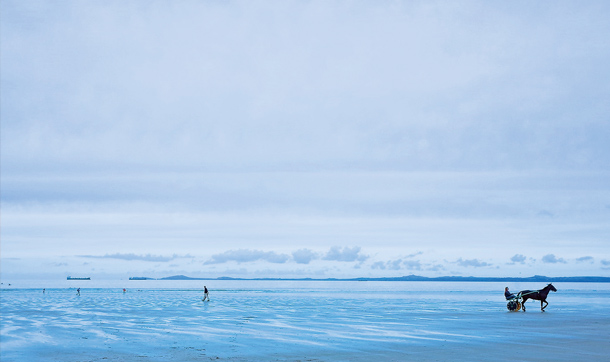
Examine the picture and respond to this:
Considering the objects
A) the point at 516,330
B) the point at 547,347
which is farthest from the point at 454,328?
the point at 547,347

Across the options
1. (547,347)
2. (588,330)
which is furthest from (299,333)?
(588,330)

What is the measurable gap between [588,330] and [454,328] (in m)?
7.16

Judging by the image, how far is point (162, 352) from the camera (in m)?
21.3

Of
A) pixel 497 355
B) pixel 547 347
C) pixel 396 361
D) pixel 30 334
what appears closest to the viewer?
pixel 396 361

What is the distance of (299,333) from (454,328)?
9471 mm

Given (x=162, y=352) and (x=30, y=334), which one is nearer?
(x=162, y=352)

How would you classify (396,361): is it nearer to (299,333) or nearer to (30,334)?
(299,333)

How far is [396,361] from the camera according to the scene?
19.0 meters

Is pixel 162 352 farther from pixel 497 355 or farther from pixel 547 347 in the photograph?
pixel 547 347

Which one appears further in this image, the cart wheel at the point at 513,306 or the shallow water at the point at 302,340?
the cart wheel at the point at 513,306

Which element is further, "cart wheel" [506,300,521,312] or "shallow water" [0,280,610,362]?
"cart wheel" [506,300,521,312]

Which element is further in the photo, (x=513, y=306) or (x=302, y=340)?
(x=513, y=306)

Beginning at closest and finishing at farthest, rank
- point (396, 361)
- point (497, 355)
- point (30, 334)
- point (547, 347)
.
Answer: point (396, 361), point (497, 355), point (547, 347), point (30, 334)

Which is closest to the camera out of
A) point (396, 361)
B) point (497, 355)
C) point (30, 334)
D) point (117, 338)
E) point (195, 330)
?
point (396, 361)
